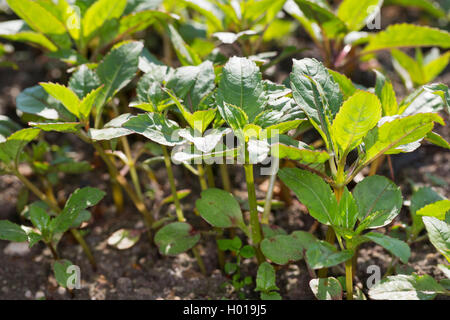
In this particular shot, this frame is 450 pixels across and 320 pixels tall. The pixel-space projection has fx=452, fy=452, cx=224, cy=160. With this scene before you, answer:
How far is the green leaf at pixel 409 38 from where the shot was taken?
1.45 meters

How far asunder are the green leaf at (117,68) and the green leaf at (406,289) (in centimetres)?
88

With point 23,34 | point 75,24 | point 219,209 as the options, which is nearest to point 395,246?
point 219,209

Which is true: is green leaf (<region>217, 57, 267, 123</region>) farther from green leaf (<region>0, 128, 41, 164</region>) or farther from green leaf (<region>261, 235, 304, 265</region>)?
green leaf (<region>0, 128, 41, 164</region>)

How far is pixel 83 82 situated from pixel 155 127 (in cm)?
32

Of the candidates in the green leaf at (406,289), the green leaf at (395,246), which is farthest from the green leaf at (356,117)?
the green leaf at (406,289)

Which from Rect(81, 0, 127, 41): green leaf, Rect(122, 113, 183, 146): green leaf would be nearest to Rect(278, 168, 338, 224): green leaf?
Rect(122, 113, 183, 146): green leaf

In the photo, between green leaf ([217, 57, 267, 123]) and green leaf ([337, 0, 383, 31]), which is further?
green leaf ([337, 0, 383, 31])

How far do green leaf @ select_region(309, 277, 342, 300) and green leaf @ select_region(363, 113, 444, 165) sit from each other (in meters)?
0.32

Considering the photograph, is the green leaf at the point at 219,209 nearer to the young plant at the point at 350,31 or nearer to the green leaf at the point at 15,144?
the green leaf at the point at 15,144

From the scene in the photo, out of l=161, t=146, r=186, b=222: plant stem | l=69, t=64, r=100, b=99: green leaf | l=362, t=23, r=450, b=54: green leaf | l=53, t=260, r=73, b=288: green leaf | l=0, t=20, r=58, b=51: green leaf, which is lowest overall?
l=53, t=260, r=73, b=288: green leaf

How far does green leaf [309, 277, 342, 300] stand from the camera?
113cm

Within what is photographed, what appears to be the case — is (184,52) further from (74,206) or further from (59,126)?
(74,206)

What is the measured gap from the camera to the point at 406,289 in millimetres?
1075
